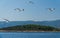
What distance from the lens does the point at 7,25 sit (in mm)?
1860

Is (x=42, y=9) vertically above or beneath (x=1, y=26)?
above

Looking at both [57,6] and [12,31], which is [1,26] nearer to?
[12,31]

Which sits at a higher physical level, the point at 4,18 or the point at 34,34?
the point at 4,18

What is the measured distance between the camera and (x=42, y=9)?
6.06ft

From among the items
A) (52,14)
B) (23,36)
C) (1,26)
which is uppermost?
(52,14)

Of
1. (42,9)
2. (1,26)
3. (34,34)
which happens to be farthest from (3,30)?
(42,9)

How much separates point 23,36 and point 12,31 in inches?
6.5

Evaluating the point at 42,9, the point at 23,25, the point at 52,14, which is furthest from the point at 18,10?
the point at 52,14

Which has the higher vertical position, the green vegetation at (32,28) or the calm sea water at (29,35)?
the green vegetation at (32,28)

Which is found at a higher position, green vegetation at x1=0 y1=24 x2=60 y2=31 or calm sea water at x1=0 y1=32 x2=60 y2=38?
green vegetation at x1=0 y1=24 x2=60 y2=31

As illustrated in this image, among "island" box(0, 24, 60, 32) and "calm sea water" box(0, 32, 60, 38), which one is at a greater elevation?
"island" box(0, 24, 60, 32)

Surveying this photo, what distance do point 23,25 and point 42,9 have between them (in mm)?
335

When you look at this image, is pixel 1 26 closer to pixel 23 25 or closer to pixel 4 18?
pixel 4 18

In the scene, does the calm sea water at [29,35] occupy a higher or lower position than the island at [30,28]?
lower
